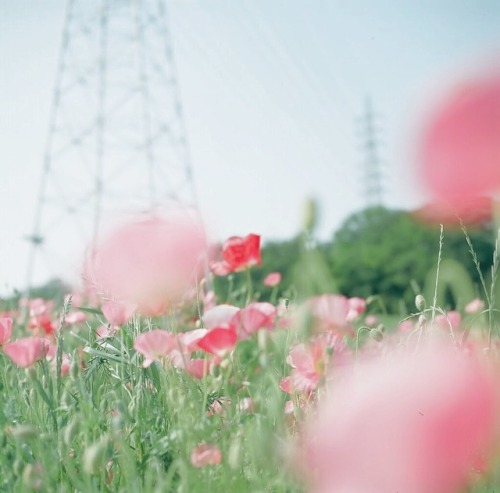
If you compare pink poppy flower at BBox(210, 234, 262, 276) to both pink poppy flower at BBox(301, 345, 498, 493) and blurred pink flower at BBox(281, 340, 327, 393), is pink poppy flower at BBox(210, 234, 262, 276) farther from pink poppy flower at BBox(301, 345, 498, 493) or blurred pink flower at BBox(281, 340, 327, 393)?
pink poppy flower at BBox(301, 345, 498, 493)

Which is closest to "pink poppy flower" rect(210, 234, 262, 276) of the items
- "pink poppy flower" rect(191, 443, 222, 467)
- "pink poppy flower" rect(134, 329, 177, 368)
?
"pink poppy flower" rect(134, 329, 177, 368)

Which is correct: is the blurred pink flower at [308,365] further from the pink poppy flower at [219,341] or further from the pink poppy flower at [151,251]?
the pink poppy flower at [151,251]

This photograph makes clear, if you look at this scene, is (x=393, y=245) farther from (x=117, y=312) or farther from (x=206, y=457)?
(x=206, y=457)

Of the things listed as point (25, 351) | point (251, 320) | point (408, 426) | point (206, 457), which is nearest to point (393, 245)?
point (251, 320)

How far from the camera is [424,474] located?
0.83ft

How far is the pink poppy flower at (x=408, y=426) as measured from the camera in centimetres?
23

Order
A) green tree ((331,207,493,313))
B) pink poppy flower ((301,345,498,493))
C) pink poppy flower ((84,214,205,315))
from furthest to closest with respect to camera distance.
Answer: green tree ((331,207,493,313))
pink poppy flower ((84,214,205,315))
pink poppy flower ((301,345,498,493))

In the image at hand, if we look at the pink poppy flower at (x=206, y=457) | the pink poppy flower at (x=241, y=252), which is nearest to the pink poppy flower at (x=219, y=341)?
the pink poppy flower at (x=206, y=457)

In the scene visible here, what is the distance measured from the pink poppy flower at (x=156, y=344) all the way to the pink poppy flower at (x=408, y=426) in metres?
0.67

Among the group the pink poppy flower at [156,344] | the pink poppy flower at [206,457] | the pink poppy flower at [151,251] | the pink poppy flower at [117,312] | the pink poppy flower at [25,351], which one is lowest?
the pink poppy flower at [206,457]

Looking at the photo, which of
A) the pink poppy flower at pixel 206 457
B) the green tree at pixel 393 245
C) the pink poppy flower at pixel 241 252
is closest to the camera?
the pink poppy flower at pixel 206 457

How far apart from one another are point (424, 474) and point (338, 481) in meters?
0.03

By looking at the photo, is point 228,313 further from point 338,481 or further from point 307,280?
point 338,481

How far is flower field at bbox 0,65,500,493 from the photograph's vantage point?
24 centimetres
